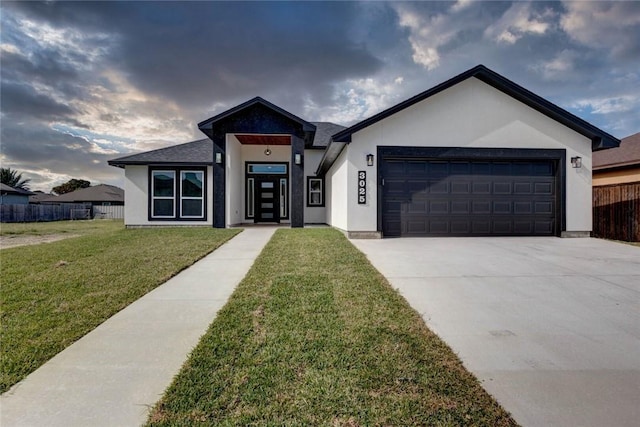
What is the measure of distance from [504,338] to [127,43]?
12341 mm

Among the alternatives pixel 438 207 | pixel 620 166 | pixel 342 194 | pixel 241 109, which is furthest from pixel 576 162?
pixel 241 109

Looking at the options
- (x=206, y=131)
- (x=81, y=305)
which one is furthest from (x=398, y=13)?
(x=81, y=305)

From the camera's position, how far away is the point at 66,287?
4.11 meters

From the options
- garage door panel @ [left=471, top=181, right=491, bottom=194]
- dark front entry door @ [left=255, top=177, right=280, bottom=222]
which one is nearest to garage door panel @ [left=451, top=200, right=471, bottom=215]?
garage door panel @ [left=471, top=181, right=491, bottom=194]

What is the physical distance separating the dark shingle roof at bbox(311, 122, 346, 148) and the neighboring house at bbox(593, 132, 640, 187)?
36.1 feet

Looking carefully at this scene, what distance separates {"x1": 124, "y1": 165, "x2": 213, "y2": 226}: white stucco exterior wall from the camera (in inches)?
500

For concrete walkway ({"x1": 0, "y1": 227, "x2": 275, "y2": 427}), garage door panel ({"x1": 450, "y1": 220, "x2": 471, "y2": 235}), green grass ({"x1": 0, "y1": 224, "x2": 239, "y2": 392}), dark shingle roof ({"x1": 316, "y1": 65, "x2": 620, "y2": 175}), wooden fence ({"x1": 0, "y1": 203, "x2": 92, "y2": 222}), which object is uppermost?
dark shingle roof ({"x1": 316, "y1": 65, "x2": 620, "y2": 175})

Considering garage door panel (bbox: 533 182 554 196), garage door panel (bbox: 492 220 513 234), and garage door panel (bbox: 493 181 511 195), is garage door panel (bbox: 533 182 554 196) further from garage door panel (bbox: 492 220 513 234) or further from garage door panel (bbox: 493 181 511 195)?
garage door panel (bbox: 492 220 513 234)

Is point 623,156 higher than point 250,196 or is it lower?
higher

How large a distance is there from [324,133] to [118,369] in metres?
15.1

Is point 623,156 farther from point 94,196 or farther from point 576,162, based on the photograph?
point 94,196

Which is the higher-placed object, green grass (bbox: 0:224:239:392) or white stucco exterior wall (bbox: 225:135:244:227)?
white stucco exterior wall (bbox: 225:135:244:227)

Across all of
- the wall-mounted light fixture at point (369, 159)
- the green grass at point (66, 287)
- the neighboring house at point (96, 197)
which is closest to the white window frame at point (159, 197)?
the green grass at point (66, 287)

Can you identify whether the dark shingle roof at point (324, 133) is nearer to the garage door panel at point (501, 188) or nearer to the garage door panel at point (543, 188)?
the garage door panel at point (501, 188)
